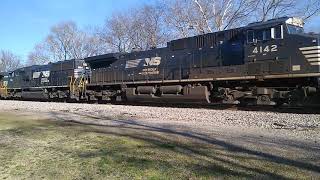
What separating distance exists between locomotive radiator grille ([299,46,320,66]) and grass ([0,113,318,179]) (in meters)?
7.95

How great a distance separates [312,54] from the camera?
14320mm

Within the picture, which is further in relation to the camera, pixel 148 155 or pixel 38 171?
pixel 148 155

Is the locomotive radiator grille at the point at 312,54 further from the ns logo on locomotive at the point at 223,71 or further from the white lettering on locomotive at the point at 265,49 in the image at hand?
the white lettering on locomotive at the point at 265,49

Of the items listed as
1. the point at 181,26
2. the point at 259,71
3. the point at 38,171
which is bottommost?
the point at 38,171

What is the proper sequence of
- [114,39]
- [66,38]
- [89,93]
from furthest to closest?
1. [66,38]
2. [114,39]
3. [89,93]

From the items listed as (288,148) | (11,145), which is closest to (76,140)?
(11,145)

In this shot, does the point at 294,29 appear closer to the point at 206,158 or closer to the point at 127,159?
the point at 206,158

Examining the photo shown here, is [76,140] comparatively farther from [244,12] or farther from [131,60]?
[244,12]

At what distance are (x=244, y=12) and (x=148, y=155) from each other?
Result: 34.8 meters

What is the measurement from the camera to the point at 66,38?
83938 millimetres

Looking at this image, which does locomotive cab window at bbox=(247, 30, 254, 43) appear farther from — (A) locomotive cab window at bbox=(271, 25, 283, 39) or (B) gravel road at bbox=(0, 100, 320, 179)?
(B) gravel road at bbox=(0, 100, 320, 179)

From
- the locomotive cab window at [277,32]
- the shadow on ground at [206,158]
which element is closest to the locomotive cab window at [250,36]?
the locomotive cab window at [277,32]

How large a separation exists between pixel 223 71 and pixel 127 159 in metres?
11.5

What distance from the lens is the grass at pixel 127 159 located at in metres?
5.41
